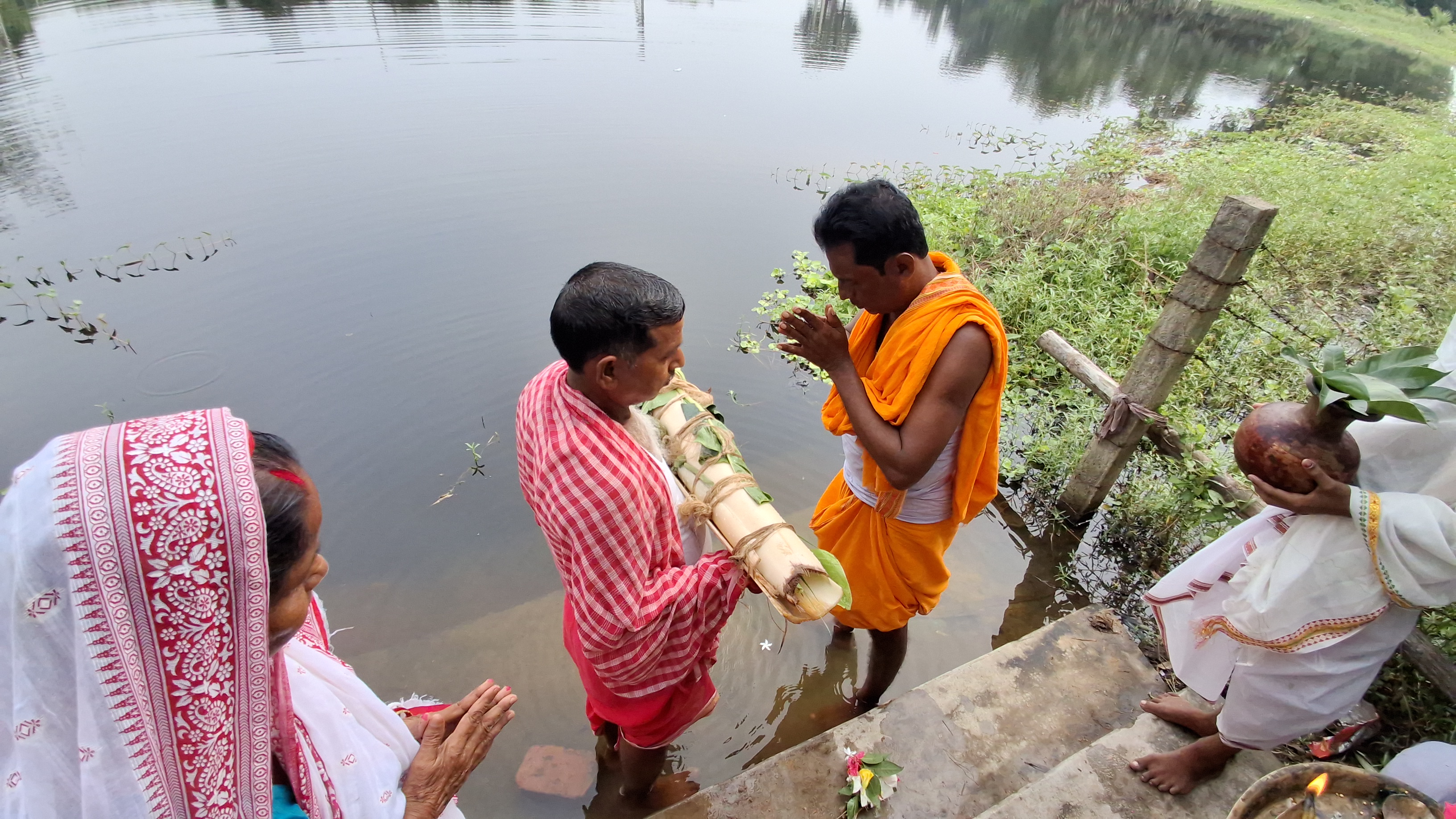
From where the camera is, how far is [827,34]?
19.1 metres

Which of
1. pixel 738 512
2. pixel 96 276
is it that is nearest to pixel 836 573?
pixel 738 512

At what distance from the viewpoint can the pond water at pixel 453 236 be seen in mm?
3828

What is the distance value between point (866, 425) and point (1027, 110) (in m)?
13.5

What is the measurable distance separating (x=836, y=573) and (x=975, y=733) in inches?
47.7

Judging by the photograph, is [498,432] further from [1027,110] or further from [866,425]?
[1027,110]

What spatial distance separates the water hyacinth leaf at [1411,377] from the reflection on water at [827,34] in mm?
15291

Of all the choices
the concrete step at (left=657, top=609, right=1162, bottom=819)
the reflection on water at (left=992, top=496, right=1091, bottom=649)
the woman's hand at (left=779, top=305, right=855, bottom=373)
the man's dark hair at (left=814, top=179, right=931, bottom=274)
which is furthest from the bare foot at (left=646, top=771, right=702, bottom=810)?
the man's dark hair at (left=814, top=179, right=931, bottom=274)

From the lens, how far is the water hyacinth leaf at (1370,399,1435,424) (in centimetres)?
162

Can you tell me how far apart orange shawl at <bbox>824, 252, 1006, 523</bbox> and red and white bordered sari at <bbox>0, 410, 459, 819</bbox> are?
169cm

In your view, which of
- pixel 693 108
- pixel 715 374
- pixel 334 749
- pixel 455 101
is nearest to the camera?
pixel 334 749

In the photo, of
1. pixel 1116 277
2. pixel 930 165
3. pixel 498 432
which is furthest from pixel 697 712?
pixel 930 165

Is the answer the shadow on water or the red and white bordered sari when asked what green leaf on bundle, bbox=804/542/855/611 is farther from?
the shadow on water

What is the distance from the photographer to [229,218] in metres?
7.32

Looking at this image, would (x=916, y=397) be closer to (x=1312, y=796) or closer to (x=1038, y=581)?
(x=1312, y=796)
